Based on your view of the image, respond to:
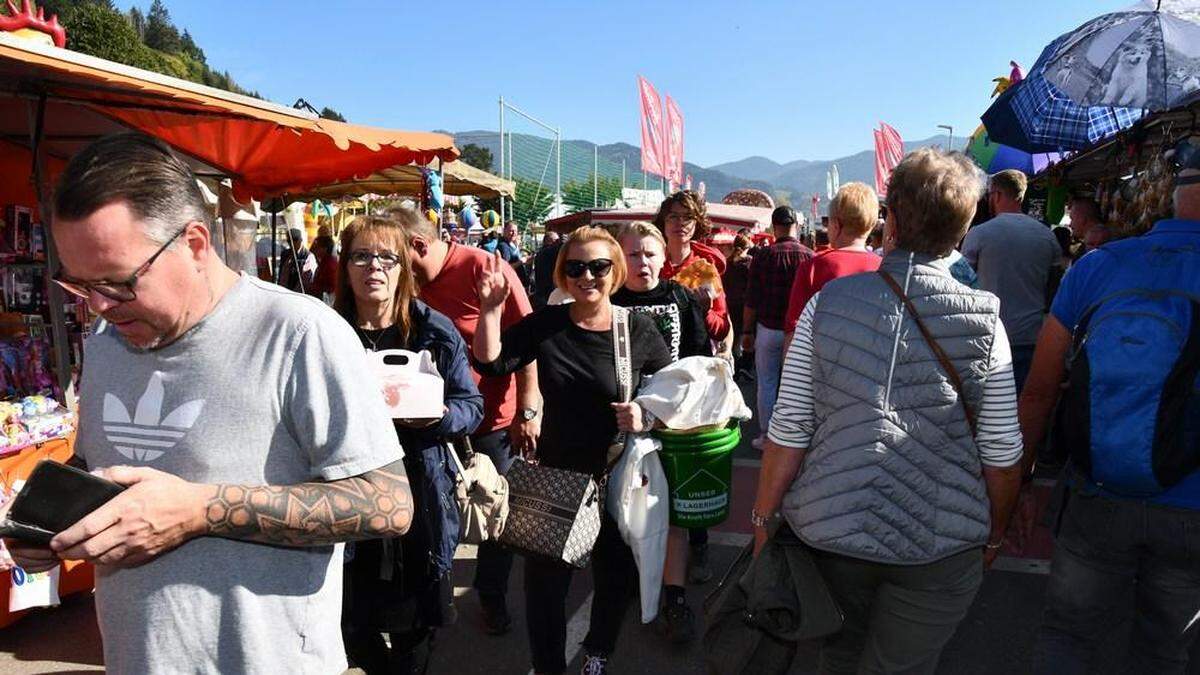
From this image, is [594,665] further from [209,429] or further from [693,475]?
[209,429]

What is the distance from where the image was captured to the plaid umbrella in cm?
501

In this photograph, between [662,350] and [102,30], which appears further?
[102,30]

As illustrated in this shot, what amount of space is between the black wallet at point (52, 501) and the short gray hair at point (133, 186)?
404 millimetres

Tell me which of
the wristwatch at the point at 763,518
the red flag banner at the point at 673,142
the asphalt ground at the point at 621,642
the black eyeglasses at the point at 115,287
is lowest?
the asphalt ground at the point at 621,642

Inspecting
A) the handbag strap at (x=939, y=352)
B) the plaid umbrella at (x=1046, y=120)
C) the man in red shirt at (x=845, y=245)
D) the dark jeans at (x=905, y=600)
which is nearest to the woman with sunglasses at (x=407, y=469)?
the dark jeans at (x=905, y=600)

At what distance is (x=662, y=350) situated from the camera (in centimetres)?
318

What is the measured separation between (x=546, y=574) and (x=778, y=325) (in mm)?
3650

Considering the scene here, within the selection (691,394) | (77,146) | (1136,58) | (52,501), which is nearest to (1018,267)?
(1136,58)

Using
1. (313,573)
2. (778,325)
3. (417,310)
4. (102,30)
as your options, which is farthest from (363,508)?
(102,30)

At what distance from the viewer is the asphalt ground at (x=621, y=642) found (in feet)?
10.5

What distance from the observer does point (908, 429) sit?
184cm

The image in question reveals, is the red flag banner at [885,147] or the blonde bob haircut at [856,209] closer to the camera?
the blonde bob haircut at [856,209]

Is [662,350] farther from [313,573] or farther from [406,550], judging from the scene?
[313,573]

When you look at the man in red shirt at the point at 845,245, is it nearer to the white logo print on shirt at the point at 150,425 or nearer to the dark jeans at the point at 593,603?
the dark jeans at the point at 593,603
